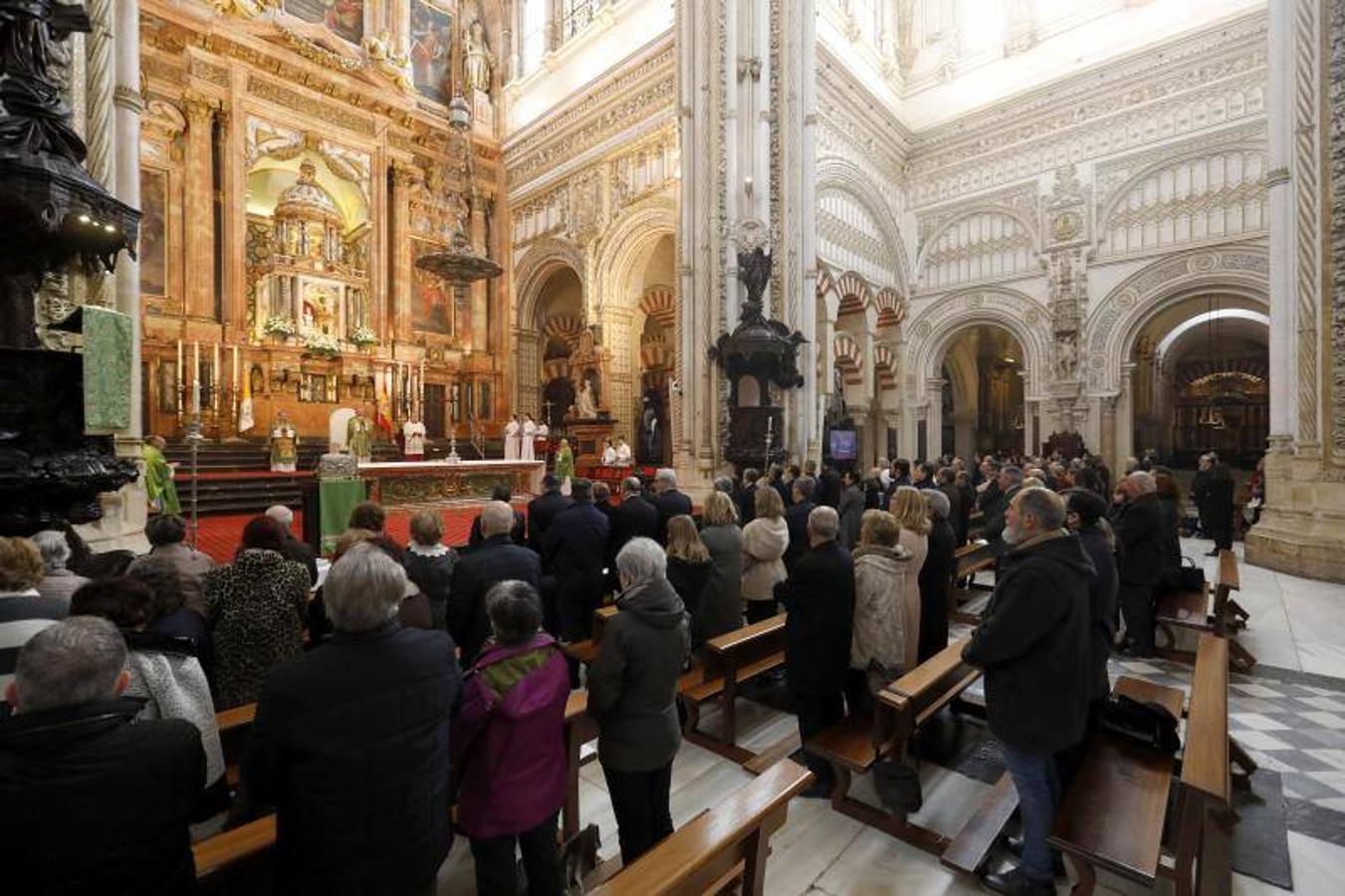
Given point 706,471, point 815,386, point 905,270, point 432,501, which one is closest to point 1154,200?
point 905,270

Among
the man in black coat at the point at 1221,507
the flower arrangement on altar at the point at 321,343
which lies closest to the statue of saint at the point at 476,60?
the flower arrangement on altar at the point at 321,343

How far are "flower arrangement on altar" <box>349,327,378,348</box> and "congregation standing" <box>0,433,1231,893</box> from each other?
486 inches

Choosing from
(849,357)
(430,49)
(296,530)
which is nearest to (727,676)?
(296,530)

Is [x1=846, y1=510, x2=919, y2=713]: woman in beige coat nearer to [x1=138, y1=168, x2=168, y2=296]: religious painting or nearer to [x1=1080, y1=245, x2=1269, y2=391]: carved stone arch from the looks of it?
[x1=1080, y1=245, x2=1269, y2=391]: carved stone arch

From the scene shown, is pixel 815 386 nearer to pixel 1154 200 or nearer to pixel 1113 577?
pixel 1154 200

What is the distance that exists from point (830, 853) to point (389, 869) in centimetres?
178

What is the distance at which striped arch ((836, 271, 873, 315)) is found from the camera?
48.6ft

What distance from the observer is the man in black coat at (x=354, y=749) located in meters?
1.49

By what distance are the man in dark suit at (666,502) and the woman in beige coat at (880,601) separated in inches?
94.1

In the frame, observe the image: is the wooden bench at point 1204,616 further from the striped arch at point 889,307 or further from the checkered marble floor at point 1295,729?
the striped arch at point 889,307

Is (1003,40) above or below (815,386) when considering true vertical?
above

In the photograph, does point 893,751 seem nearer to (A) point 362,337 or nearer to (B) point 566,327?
(A) point 362,337

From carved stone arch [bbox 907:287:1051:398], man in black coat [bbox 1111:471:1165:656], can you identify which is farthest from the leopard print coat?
carved stone arch [bbox 907:287:1051:398]

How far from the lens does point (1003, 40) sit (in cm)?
1596
